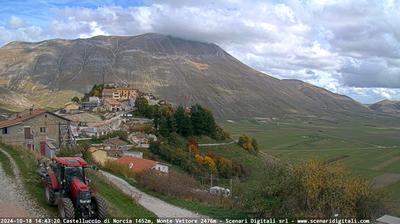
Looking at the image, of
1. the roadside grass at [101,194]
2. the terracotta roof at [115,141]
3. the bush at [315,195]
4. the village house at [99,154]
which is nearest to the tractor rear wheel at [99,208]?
the roadside grass at [101,194]

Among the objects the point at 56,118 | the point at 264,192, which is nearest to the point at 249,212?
the point at 264,192

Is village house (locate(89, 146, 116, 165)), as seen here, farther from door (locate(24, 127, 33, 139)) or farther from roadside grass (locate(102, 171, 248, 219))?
roadside grass (locate(102, 171, 248, 219))

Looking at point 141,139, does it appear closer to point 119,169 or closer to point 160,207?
point 119,169

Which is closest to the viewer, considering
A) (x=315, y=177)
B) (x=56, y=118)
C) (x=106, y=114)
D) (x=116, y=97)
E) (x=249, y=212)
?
(x=315, y=177)

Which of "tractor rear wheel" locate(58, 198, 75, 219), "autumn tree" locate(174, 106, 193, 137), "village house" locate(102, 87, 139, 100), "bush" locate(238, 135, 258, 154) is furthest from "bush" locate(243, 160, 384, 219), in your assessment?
"village house" locate(102, 87, 139, 100)

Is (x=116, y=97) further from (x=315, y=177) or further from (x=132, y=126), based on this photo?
(x=315, y=177)

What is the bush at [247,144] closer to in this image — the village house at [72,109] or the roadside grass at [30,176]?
the village house at [72,109]
